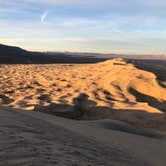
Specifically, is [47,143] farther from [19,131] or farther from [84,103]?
[84,103]

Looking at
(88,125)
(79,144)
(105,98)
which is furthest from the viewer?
(105,98)

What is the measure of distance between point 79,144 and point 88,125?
1.77 meters

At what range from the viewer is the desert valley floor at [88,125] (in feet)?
12.4

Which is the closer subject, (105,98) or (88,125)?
(88,125)

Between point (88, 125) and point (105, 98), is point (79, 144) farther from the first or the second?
point (105, 98)

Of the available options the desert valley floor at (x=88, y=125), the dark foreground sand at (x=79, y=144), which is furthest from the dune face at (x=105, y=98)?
the dark foreground sand at (x=79, y=144)

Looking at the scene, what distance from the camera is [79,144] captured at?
459 cm

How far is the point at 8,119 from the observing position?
5.21 metres

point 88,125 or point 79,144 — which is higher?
point 79,144

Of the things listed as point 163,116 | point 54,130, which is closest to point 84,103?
point 163,116

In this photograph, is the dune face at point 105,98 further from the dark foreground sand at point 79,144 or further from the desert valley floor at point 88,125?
the dark foreground sand at point 79,144

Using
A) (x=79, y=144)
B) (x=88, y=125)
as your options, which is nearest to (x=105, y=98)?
(x=88, y=125)

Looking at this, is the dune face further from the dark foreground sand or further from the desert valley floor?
the dark foreground sand

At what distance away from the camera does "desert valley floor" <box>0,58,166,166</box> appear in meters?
3.78
